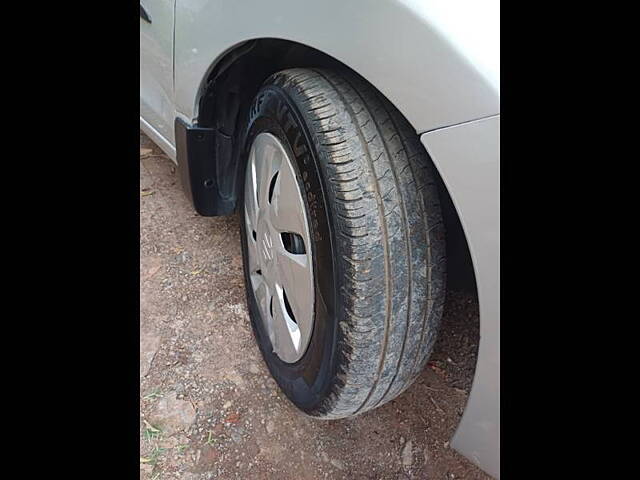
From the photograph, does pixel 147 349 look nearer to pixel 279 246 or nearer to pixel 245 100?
pixel 279 246

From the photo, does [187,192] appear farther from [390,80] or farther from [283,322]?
[390,80]

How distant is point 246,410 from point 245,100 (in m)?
0.90

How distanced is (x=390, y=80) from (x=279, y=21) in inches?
12.9

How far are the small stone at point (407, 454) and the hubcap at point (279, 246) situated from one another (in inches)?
15.5

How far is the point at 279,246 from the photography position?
4.69 ft

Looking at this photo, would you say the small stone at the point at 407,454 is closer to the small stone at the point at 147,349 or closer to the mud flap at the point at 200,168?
the small stone at the point at 147,349

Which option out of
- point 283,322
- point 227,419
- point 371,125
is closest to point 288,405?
point 227,419

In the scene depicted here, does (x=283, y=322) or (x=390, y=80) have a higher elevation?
(x=390, y=80)

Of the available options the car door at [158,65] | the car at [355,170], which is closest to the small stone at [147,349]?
the car at [355,170]

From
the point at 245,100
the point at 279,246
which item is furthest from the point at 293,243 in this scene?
the point at 245,100
